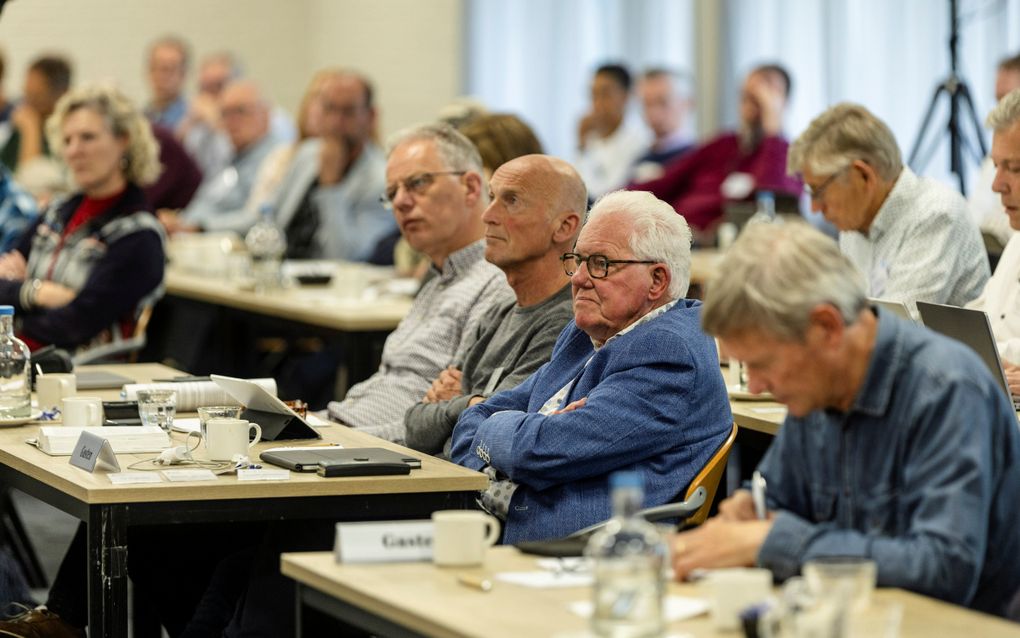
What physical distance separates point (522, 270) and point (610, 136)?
6.23 m

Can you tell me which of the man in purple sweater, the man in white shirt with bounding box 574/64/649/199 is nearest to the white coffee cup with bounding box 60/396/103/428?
the man in purple sweater

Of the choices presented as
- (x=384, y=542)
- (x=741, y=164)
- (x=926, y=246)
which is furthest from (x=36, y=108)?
(x=384, y=542)

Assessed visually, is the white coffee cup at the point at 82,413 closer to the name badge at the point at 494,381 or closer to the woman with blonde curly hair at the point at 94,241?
the name badge at the point at 494,381

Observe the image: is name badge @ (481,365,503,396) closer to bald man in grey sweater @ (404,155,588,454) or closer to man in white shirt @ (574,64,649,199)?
bald man in grey sweater @ (404,155,588,454)

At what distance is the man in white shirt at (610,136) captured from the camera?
9500 mm

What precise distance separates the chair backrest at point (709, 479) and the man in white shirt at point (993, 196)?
1594 millimetres

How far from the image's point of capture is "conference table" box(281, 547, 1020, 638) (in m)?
1.96

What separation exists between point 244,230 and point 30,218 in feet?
7.80

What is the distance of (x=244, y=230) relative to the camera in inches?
338

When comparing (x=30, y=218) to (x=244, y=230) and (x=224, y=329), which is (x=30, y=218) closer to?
(x=224, y=329)

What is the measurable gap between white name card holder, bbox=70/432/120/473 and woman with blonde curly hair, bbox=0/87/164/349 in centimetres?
223

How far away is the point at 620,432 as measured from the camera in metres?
2.90

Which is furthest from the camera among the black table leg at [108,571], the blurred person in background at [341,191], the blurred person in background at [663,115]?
the blurred person in background at [663,115]

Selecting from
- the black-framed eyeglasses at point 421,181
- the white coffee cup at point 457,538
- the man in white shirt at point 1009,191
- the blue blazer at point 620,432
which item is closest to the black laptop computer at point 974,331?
the man in white shirt at point 1009,191
